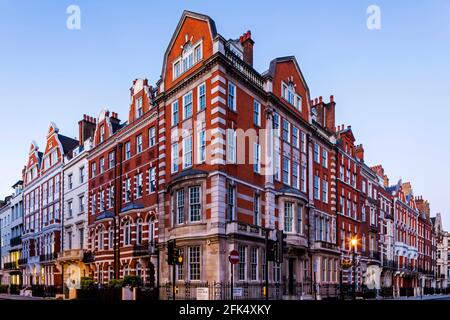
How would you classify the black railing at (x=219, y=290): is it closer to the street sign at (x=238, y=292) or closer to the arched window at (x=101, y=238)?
the street sign at (x=238, y=292)

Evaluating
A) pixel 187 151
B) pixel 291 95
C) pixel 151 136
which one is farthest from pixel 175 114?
pixel 291 95

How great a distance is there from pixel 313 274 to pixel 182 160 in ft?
54.4

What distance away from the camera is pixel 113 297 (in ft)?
103

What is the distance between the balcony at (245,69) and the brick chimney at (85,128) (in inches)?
900

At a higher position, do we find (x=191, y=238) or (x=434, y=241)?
(x=191, y=238)

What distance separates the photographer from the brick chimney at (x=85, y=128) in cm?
5131

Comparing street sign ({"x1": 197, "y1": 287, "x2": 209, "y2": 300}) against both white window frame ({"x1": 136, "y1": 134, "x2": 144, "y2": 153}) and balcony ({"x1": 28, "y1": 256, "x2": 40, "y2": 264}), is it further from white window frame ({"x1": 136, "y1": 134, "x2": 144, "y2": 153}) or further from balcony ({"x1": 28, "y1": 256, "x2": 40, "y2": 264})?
balcony ({"x1": 28, "y1": 256, "x2": 40, "y2": 264})

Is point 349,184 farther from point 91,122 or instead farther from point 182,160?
point 91,122

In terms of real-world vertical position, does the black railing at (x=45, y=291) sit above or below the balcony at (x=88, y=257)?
below

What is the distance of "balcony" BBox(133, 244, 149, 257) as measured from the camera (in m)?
36.7

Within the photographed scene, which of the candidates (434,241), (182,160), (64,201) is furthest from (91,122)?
(434,241)

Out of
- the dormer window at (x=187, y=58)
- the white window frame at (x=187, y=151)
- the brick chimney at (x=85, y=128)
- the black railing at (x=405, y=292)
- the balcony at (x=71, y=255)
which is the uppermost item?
the dormer window at (x=187, y=58)

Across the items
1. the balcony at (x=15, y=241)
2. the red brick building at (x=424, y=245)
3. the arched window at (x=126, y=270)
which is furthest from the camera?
the red brick building at (x=424, y=245)

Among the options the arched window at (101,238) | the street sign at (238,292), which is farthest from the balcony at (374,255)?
the arched window at (101,238)
